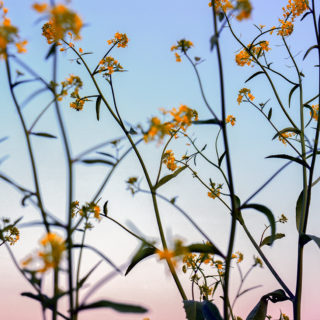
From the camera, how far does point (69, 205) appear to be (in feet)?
4.03

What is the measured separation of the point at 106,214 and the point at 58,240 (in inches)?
60.8

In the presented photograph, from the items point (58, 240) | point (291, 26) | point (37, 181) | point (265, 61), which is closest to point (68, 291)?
point (58, 240)

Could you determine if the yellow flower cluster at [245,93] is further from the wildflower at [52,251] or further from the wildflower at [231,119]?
the wildflower at [52,251]

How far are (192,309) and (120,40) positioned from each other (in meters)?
2.19

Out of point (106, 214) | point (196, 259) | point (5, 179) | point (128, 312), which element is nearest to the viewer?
point (128, 312)

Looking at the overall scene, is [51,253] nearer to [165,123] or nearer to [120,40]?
[165,123]

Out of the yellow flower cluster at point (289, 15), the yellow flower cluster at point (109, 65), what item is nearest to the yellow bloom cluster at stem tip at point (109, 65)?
the yellow flower cluster at point (109, 65)

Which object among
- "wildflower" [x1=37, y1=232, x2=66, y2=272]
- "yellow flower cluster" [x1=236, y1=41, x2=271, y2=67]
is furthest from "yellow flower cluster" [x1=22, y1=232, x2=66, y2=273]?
"yellow flower cluster" [x1=236, y1=41, x2=271, y2=67]

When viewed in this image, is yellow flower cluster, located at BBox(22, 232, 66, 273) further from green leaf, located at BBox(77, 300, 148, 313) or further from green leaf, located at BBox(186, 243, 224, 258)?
green leaf, located at BBox(186, 243, 224, 258)

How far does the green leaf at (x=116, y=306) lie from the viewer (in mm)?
1152

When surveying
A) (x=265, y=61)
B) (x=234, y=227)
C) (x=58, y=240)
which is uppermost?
(x=265, y=61)

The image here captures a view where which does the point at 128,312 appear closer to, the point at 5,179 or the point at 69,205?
the point at 69,205

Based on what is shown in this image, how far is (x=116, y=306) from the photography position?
1.18 meters

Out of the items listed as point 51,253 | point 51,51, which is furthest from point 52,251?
point 51,51
